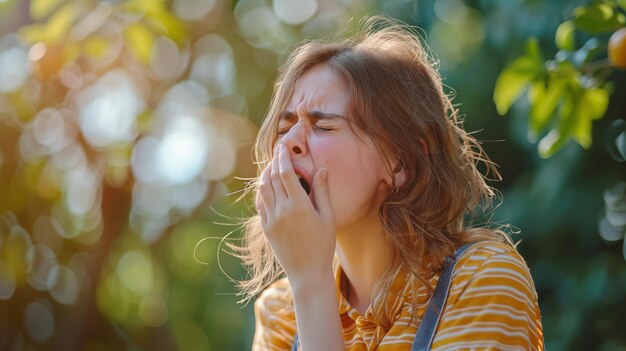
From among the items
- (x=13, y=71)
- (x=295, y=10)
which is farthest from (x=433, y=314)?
(x=13, y=71)

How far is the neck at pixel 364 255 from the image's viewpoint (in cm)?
146

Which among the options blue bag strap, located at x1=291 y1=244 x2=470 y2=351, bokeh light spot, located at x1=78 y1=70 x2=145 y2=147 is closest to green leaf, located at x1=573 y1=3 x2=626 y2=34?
blue bag strap, located at x1=291 y1=244 x2=470 y2=351

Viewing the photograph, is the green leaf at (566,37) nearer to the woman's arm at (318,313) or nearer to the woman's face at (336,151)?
the woman's face at (336,151)

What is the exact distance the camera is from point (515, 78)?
1470mm

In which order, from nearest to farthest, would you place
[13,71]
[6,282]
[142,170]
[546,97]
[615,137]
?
[546,97] → [615,137] → [13,71] → [142,170] → [6,282]

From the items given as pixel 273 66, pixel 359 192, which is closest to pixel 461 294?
pixel 359 192

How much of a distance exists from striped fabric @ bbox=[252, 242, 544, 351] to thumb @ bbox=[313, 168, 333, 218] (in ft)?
0.55

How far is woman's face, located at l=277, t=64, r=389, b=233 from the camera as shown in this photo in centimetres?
138

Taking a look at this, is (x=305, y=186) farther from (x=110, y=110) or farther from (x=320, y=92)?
(x=110, y=110)

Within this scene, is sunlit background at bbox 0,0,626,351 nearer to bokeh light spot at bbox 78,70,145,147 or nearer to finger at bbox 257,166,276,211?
bokeh light spot at bbox 78,70,145,147

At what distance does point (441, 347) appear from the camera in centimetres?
126

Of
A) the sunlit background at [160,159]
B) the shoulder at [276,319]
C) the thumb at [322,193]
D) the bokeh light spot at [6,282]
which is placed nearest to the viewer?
the thumb at [322,193]

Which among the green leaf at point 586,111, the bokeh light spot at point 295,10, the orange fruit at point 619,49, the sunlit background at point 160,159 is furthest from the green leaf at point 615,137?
the bokeh light spot at point 295,10

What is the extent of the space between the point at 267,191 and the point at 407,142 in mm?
261
